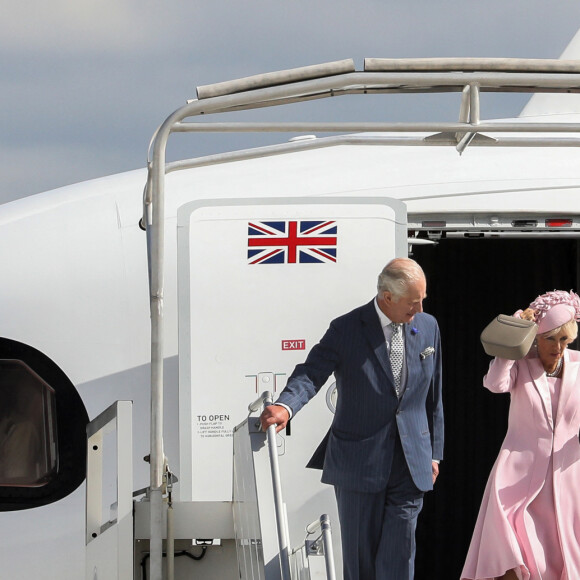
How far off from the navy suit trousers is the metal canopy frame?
82 centimetres

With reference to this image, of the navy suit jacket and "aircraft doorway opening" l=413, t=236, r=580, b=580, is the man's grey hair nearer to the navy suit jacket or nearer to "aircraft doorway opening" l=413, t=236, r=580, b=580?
the navy suit jacket

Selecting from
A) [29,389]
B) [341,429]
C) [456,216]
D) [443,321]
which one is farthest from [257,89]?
[443,321]

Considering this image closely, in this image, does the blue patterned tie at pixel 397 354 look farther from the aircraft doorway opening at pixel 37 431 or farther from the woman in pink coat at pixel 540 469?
the aircraft doorway opening at pixel 37 431

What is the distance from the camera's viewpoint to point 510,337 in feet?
14.6

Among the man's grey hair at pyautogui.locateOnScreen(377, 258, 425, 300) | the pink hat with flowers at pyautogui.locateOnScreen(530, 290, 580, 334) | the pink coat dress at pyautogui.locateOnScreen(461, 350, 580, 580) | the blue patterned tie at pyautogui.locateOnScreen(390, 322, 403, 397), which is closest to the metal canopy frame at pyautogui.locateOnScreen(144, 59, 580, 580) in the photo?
the man's grey hair at pyautogui.locateOnScreen(377, 258, 425, 300)

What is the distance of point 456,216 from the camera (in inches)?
230

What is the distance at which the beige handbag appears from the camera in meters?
4.43

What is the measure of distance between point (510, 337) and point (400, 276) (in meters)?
0.52

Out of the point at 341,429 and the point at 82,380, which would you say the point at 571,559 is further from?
the point at 82,380

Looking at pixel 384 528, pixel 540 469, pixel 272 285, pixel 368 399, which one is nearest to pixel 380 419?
pixel 368 399

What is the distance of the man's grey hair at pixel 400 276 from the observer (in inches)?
179

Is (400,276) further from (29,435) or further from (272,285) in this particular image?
(29,435)

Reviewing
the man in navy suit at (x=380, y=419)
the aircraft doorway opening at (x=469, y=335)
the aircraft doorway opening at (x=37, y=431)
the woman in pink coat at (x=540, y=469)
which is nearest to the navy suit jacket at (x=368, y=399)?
the man in navy suit at (x=380, y=419)

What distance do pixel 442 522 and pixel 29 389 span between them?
11.9ft
